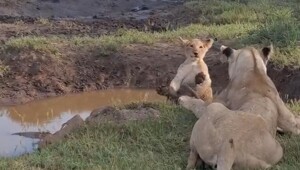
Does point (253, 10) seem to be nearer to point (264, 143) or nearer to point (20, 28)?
point (20, 28)

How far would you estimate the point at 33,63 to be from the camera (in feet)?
35.9

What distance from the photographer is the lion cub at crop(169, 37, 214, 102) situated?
8195 mm

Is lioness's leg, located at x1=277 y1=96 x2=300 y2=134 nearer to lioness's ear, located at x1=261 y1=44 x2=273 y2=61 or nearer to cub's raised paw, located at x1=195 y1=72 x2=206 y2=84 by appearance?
lioness's ear, located at x1=261 y1=44 x2=273 y2=61

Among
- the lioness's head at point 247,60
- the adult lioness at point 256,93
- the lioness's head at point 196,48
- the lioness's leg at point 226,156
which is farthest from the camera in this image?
the lioness's head at point 196,48

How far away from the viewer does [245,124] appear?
582 centimetres

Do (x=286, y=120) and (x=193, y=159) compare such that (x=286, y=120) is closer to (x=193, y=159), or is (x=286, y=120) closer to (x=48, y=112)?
(x=193, y=159)

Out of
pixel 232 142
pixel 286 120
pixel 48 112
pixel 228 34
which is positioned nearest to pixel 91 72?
pixel 48 112

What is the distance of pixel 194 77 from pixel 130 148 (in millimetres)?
1843

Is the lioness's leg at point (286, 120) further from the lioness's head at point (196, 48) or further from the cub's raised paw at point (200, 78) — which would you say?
the lioness's head at point (196, 48)

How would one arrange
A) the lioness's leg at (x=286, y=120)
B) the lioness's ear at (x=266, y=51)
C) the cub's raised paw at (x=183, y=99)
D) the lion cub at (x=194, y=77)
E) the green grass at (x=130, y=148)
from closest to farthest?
1. the green grass at (x=130, y=148)
2. the lioness's leg at (x=286, y=120)
3. the lioness's ear at (x=266, y=51)
4. the cub's raised paw at (x=183, y=99)
5. the lion cub at (x=194, y=77)

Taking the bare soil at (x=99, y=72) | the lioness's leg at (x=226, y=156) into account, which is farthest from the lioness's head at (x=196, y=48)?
the lioness's leg at (x=226, y=156)

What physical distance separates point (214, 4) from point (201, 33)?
137 inches

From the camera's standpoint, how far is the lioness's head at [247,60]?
6910 millimetres

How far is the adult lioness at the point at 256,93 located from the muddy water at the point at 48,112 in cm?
185
